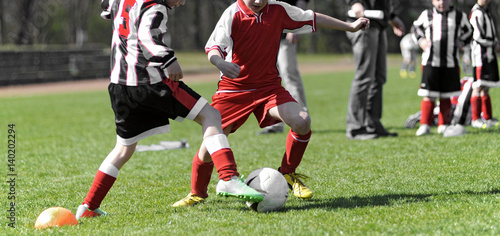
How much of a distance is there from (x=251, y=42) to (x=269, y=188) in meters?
1.15

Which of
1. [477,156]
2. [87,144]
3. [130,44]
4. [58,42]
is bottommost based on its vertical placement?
[58,42]

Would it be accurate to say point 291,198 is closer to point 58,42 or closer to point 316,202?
point 316,202

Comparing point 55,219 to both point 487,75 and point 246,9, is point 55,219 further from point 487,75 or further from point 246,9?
point 487,75

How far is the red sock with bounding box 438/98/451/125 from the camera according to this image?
7795 millimetres

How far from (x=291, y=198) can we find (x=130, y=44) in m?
1.64

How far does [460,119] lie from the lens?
8156 millimetres

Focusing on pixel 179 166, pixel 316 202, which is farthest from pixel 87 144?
pixel 316 202

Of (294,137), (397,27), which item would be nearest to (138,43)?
(294,137)

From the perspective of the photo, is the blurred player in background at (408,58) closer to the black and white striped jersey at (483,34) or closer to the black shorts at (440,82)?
the black and white striped jersey at (483,34)

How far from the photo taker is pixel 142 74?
12.6 feet

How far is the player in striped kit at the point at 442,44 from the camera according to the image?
746 centimetres

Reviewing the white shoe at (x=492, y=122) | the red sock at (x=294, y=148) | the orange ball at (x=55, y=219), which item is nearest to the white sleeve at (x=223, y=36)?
the red sock at (x=294, y=148)

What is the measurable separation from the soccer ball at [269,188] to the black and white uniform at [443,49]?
413 cm

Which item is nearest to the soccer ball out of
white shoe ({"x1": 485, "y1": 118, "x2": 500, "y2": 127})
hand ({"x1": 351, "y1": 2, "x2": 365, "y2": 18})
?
hand ({"x1": 351, "y1": 2, "x2": 365, "y2": 18})
